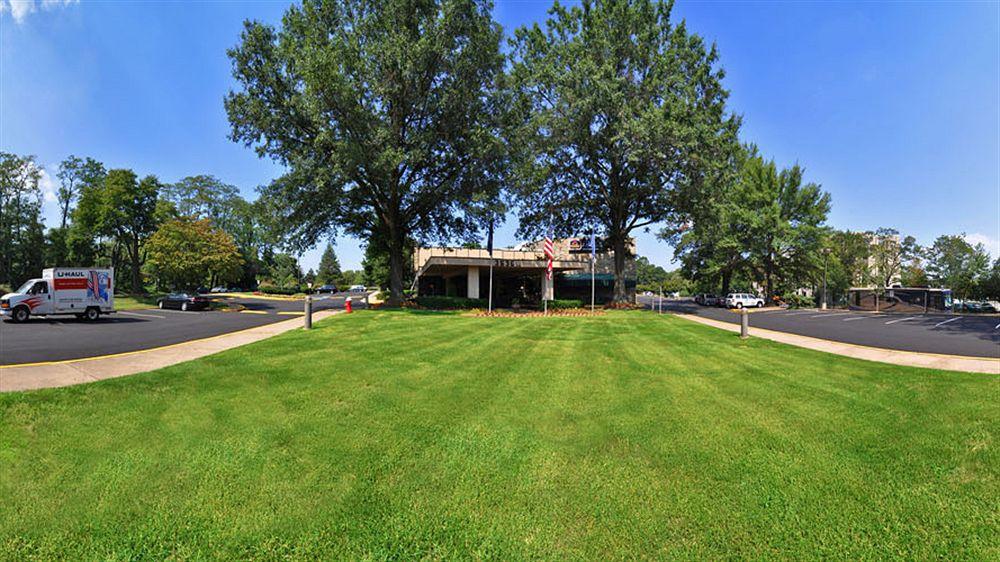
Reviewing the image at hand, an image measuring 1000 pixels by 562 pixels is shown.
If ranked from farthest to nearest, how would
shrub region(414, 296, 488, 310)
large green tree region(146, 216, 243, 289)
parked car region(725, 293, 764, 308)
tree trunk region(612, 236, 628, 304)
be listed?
1. parked car region(725, 293, 764, 308)
2. large green tree region(146, 216, 243, 289)
3. tree trunk region(612, 236, 628, 304)
4. shrub region(414, 296, 488, 310)

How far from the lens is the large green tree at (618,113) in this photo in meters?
23.9

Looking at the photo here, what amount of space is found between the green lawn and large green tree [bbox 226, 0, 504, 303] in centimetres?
1595

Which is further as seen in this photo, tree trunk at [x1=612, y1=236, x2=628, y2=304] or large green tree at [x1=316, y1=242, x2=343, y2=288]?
large green tree at [x1=316, y1=242, x2=343, y2=288]

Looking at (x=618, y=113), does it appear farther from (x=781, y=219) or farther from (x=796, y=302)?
(x=796, y=302)

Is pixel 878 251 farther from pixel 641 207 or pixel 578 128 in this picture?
pixel 578 128

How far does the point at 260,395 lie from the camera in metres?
5.82

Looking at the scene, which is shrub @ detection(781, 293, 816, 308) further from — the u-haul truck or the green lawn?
the u-haul truck

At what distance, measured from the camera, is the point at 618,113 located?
79.5 ft

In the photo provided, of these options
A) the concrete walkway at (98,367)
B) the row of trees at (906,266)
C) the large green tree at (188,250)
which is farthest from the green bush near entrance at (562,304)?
the row of trees at (906,266)

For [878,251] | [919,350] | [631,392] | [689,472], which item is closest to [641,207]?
[919,350]

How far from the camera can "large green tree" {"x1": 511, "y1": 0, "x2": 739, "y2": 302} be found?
23.9 m

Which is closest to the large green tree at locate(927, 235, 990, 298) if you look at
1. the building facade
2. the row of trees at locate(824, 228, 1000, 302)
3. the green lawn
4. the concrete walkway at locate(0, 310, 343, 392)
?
the row of trees at locate(824, 228, 1000, 302)

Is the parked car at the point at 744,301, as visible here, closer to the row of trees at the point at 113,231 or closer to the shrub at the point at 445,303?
the shrub at the point at 445,303

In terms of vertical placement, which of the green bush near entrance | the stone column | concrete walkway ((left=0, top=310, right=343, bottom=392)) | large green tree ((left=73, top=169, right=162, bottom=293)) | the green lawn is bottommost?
the green lawn
